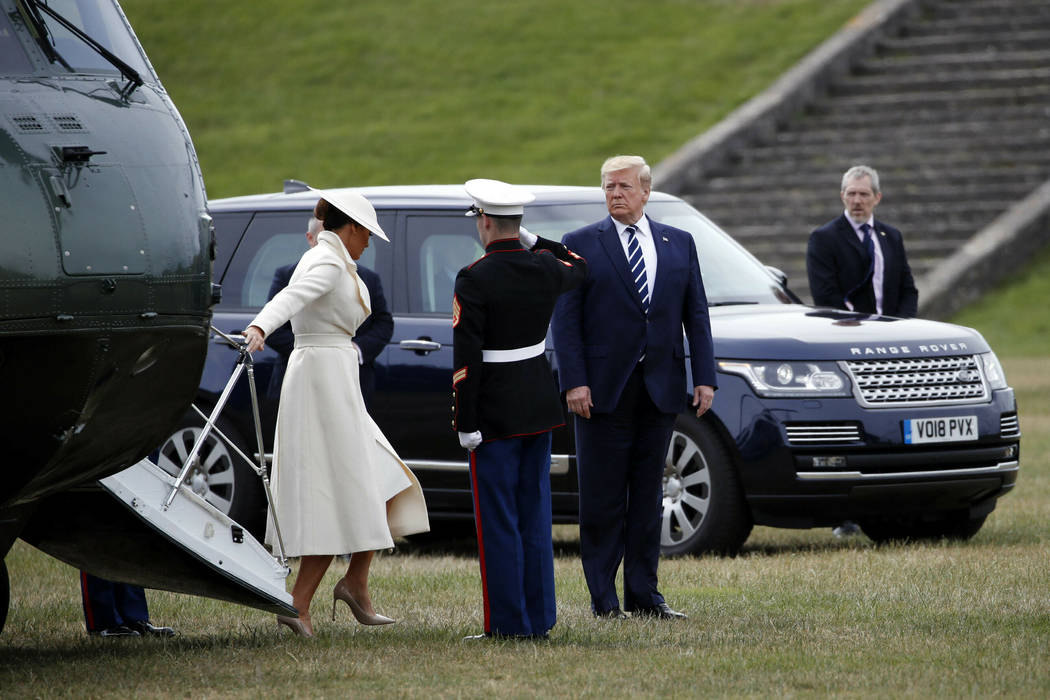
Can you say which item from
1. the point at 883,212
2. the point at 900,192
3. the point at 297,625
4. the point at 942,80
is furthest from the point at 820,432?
the point at 942,80

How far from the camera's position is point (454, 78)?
124ft

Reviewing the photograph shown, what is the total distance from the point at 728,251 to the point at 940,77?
19437mm

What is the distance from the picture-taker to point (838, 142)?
28.0m

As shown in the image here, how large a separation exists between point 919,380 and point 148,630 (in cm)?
430

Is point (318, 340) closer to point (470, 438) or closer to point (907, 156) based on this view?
point (470, 438)

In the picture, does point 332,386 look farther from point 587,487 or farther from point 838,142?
point 838,142

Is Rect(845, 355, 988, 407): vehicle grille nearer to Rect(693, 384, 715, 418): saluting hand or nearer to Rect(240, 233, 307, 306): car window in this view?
Rect(693, 384, 715, 418): saluting hand

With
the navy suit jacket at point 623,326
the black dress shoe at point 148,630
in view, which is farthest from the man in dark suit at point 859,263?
the black dress shoe at point 148,630

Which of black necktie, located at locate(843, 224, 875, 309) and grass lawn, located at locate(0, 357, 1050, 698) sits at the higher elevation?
black necktie, located at locate(843, 224, 875, 309)

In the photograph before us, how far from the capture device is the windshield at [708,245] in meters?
10.5

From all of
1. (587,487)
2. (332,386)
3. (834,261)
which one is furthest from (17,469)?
(834,261)

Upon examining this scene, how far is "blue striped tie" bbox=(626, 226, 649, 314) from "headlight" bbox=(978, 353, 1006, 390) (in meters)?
2.90

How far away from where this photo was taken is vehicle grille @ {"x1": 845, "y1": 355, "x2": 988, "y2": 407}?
9688 mm

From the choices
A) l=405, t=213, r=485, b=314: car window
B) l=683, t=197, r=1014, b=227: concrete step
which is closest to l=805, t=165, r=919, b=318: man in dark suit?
l=405, t=213, r=485, b=314: car window
